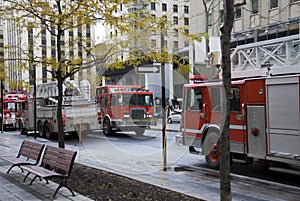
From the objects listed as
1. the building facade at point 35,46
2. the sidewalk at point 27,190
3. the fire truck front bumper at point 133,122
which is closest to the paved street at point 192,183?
the sidewalk at point 27,190

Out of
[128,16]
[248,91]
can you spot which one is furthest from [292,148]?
[128,16]

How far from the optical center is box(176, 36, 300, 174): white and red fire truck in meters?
8.00

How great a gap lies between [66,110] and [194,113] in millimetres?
10210

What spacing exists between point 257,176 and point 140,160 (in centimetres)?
412

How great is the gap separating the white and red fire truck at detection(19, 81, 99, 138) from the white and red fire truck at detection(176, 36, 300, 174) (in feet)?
30.1

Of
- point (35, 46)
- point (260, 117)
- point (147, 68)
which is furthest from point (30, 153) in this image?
point (260, 117)

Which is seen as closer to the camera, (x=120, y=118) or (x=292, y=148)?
(x=292, y=148)

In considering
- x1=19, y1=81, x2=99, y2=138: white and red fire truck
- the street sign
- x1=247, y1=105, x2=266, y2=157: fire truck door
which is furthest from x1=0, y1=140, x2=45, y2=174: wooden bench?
x1=19, y1=81, x2=99, y2=138: white and red fire truck

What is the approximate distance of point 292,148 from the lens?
26.1 feet

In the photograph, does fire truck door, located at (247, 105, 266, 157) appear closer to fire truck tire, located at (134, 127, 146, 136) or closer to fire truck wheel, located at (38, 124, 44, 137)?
fire truck tire, located at (134, 127, 146, 136)

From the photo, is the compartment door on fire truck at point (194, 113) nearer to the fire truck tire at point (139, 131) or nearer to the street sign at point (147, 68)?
the street sign at point (147, 68)

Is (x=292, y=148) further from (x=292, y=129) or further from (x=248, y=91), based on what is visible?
(x=248, y=91)

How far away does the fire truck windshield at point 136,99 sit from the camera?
21.2m

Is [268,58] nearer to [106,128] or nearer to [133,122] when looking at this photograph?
[133,122]
